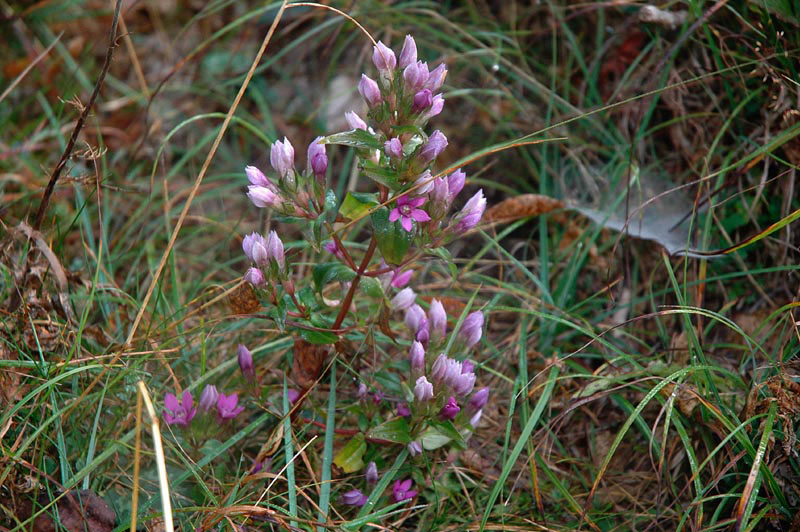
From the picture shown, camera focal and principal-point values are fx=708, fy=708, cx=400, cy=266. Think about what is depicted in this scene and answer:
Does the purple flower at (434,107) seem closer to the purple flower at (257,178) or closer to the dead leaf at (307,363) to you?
the purple flower at (257,178)

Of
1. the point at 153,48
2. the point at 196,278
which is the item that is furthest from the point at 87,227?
the point at 153,48

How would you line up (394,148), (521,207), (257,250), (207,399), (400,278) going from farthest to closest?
(521,207) → (400,278) → (207,399) → (257,250) → (394,148)

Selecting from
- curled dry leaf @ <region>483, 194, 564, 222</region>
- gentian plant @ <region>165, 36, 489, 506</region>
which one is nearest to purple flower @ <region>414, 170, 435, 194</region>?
gentian plant @ <region>165, 36, 489, 506</region>

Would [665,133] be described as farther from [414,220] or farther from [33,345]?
[33,345]

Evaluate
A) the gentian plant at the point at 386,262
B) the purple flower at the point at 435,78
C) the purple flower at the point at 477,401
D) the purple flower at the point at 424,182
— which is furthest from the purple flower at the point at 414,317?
the purple flower at the point at 435,78

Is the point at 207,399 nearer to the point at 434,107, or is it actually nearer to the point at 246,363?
the point at 246,363

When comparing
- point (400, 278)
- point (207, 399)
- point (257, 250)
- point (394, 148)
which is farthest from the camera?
point (400, 278)

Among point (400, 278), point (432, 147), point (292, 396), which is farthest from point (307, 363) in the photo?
point (432, 147)
